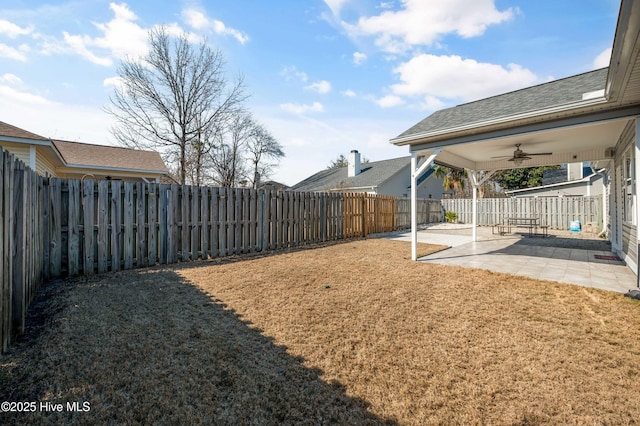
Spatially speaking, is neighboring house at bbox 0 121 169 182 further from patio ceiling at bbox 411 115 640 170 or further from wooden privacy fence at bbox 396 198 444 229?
wooden privacy fence at bbox 396 198 444 229

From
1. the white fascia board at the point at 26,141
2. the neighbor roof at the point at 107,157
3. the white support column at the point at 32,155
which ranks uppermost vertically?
the neighbor roof at the point at 107,157

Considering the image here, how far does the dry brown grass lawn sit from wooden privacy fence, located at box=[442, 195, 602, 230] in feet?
49.3

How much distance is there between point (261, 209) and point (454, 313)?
19.1ft

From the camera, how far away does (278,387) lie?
222cm

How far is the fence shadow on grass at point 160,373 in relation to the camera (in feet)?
6.25

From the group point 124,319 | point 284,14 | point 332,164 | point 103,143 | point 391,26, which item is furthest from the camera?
point 332,164

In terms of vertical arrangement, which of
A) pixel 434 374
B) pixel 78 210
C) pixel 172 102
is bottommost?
pixel 434 374

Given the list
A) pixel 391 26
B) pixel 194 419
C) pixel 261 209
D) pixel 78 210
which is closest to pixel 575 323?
pixel 194 419

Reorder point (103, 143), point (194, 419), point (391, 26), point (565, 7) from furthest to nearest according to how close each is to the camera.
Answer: point (103, 143) < point (391, 26) < point (565, 7) < point (194, 419)

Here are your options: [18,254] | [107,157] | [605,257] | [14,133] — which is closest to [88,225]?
[18,254]

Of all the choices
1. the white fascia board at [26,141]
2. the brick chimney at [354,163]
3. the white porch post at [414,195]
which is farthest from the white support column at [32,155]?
the brick chimney at [354,163]

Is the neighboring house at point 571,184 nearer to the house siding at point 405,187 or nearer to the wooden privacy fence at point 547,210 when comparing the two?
the wooden privacy fence at point 547,210

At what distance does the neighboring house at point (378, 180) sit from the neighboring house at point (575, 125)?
12.3m

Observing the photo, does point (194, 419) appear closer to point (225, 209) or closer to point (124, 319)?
point (124, 319)
